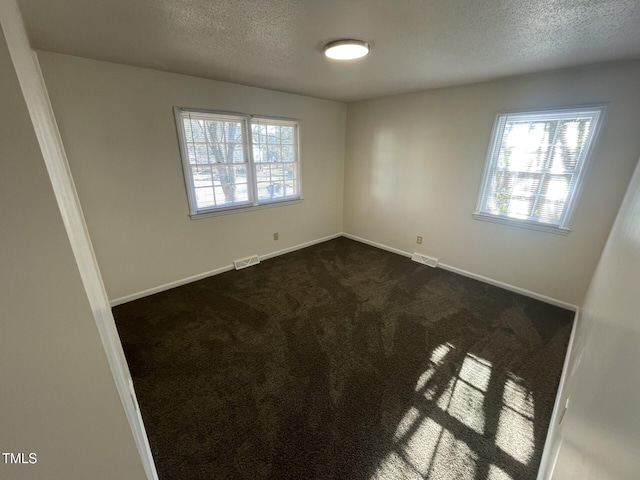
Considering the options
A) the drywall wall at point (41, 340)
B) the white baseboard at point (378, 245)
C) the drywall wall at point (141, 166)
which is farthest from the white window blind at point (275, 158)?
the drywall wall at point (41, 340)

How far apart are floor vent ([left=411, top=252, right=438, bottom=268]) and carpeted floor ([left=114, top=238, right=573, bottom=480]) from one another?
0.55 metres

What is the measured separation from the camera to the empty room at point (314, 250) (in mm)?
618

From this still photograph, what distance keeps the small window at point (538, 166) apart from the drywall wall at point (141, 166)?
263 cm

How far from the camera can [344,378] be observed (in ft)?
6.25

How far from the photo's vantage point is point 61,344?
560 mm

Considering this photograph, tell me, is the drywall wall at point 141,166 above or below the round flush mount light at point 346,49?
below

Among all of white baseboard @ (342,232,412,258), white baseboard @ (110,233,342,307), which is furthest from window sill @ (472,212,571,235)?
white baseboard @ (110,233,342,307)

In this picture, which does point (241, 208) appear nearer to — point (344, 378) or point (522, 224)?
point (344, 378)

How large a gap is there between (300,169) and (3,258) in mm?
3724

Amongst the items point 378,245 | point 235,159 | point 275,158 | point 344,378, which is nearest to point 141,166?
point 235,159

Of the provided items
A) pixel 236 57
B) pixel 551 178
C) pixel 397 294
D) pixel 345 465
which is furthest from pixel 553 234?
pixel 236 57

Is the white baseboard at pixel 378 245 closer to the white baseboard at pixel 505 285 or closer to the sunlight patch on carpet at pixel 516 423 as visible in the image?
the white baseboard at pixel 505 285

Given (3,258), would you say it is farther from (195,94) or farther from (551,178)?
(551,178)

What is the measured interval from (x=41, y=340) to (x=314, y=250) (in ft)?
12.5
